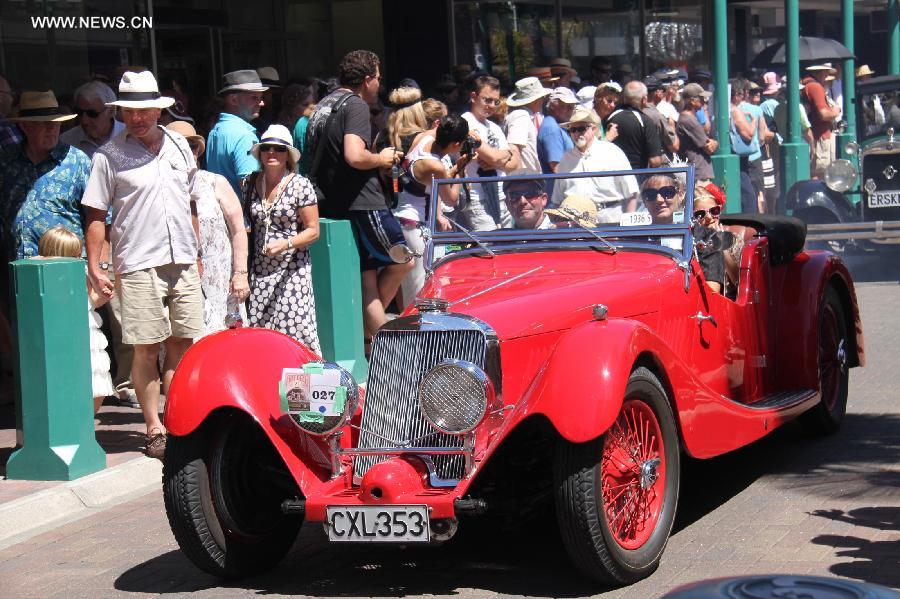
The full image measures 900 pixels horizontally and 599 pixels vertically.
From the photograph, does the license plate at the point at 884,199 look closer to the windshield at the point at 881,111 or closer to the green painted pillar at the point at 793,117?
the windshield at the point at 881,111

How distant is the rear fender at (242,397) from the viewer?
5098 millimetres

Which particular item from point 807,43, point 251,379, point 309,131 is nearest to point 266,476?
point 251,379

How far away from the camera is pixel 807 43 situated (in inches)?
872

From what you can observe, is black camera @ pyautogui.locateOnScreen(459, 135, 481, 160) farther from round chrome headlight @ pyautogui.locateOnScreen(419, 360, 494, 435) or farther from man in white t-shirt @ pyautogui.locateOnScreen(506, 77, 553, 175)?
round chrome headlight @ pyautogui.locateOnScreen(419, 360, 494, 435)

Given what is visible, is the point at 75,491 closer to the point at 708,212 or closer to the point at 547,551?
the point at 547,551

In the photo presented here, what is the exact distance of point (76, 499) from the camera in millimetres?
6566

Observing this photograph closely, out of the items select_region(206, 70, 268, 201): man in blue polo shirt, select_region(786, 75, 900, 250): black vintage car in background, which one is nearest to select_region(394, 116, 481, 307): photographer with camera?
select_region(206, 70, 268, 201): man in blue polo shirt

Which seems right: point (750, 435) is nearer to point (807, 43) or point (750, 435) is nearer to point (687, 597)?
point (687, 597)

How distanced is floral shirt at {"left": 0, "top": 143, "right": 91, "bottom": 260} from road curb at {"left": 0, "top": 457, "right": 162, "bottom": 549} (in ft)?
5.55

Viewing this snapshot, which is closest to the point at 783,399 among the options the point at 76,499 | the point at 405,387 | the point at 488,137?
the point at 405,387

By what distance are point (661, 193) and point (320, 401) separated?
2112 millimetres

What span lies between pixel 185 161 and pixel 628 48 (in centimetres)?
1417

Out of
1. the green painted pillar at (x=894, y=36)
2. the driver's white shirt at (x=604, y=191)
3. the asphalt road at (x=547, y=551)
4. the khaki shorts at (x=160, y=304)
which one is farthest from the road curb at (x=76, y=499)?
the green painted pillar at (x=894, y=36)

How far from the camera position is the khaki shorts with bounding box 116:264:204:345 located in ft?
23.6
